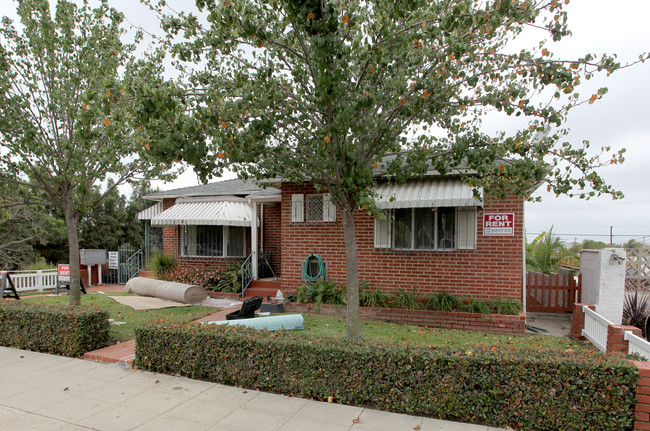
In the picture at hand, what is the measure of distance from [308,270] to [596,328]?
21.0 feet

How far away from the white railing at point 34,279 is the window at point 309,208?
11230mm

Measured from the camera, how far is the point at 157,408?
4.72 m

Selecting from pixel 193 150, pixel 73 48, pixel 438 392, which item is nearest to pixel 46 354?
pixel 193 150

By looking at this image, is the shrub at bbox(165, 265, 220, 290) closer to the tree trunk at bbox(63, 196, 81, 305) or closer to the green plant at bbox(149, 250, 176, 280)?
the green plant at bbox(149, 250, 176, 280)

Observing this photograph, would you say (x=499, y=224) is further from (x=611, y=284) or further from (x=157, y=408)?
(x=157, y=408)

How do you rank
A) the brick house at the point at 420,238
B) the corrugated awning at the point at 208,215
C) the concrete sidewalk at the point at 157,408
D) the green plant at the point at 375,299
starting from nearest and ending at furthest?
the concrete sidewalk at the point at 157,408 → the brick house at the point at 420,238 → the green plant at the point at 375,299 → the corrugated awning at the point at 208,215

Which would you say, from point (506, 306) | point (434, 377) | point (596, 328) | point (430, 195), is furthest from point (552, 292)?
point (434, 377)

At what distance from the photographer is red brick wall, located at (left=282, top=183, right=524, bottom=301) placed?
881cm

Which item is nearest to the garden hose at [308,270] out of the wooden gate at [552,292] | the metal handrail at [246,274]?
the metal handrail at [246,274]

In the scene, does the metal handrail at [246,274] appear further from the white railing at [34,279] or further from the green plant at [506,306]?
the white railing at [34,279]

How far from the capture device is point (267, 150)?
5781 millimetres

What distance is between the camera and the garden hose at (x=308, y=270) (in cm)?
1034

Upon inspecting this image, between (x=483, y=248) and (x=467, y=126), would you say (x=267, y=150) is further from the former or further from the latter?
(x=483, y=248)

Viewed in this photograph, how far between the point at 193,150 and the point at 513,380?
15.2ft
